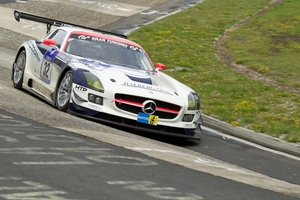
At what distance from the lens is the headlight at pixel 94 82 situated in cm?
1011

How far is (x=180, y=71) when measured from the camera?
16984mm

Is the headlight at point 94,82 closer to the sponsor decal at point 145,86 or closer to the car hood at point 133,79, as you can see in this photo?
the car hood at point 133,79

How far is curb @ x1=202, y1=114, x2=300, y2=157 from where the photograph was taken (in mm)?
11163

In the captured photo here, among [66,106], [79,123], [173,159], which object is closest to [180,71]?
[66,106]

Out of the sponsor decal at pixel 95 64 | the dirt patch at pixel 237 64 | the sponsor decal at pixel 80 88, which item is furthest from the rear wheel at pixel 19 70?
the dirt patch at pixel 237 64

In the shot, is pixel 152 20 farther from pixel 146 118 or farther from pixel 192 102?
pixel 146 118

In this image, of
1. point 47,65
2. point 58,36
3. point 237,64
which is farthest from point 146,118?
point 237,64

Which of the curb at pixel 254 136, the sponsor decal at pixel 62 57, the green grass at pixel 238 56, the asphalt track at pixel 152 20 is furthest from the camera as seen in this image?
the green grass at pixel 238 56

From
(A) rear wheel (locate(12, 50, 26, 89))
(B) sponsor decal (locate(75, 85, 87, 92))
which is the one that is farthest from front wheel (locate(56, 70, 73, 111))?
(A) rear wheel (locate(12, 50, 26, 89))

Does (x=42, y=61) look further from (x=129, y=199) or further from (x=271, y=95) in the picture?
(x=129, y=199)

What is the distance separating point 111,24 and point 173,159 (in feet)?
55.7

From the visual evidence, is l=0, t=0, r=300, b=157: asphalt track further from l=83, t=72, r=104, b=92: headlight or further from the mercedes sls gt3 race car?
l=83, t=72, r=104, b=92: headlight

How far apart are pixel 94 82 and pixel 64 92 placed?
0.70 metres

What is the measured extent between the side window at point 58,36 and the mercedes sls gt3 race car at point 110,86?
24 mm
